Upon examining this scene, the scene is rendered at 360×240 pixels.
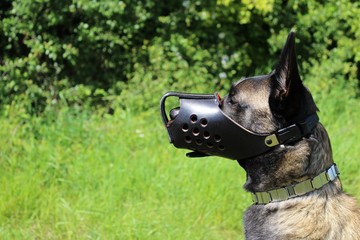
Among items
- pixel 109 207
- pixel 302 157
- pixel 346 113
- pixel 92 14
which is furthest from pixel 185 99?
pixel 92 14

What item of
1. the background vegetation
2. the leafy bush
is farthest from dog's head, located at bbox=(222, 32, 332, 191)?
the leafy bush

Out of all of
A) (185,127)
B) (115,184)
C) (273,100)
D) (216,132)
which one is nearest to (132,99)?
(115,184)

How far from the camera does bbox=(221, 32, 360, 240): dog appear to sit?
2322mm

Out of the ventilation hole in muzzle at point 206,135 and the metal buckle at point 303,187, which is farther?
the ventilation hole in muzzle at point 206,135

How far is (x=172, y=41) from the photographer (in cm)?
684


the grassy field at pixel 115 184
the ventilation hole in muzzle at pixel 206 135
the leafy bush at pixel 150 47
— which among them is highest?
the ventilation hole in muzzle at pixel 206 135

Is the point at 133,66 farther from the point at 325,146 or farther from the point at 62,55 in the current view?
the point at 325,146

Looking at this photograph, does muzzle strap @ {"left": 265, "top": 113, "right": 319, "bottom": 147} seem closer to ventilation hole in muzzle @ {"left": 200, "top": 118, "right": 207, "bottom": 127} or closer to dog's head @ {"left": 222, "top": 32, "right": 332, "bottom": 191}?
dog's head @ {"left": 222, "top": 32, "right": 332, "bottom": 191}

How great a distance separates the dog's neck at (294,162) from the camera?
235 cm

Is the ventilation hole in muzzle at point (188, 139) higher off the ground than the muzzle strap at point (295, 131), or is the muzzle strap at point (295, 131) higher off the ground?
the muzzle strap at point (295, 131)

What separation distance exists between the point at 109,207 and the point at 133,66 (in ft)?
11.2

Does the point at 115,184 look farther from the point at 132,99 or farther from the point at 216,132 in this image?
the point at 132,99

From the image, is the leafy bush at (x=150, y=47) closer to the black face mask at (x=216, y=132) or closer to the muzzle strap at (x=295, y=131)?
the black face mask at (x=216, y=132)

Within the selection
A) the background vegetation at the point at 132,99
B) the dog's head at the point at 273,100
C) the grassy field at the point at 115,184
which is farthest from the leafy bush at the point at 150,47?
the dog's head at the point at 273,100
